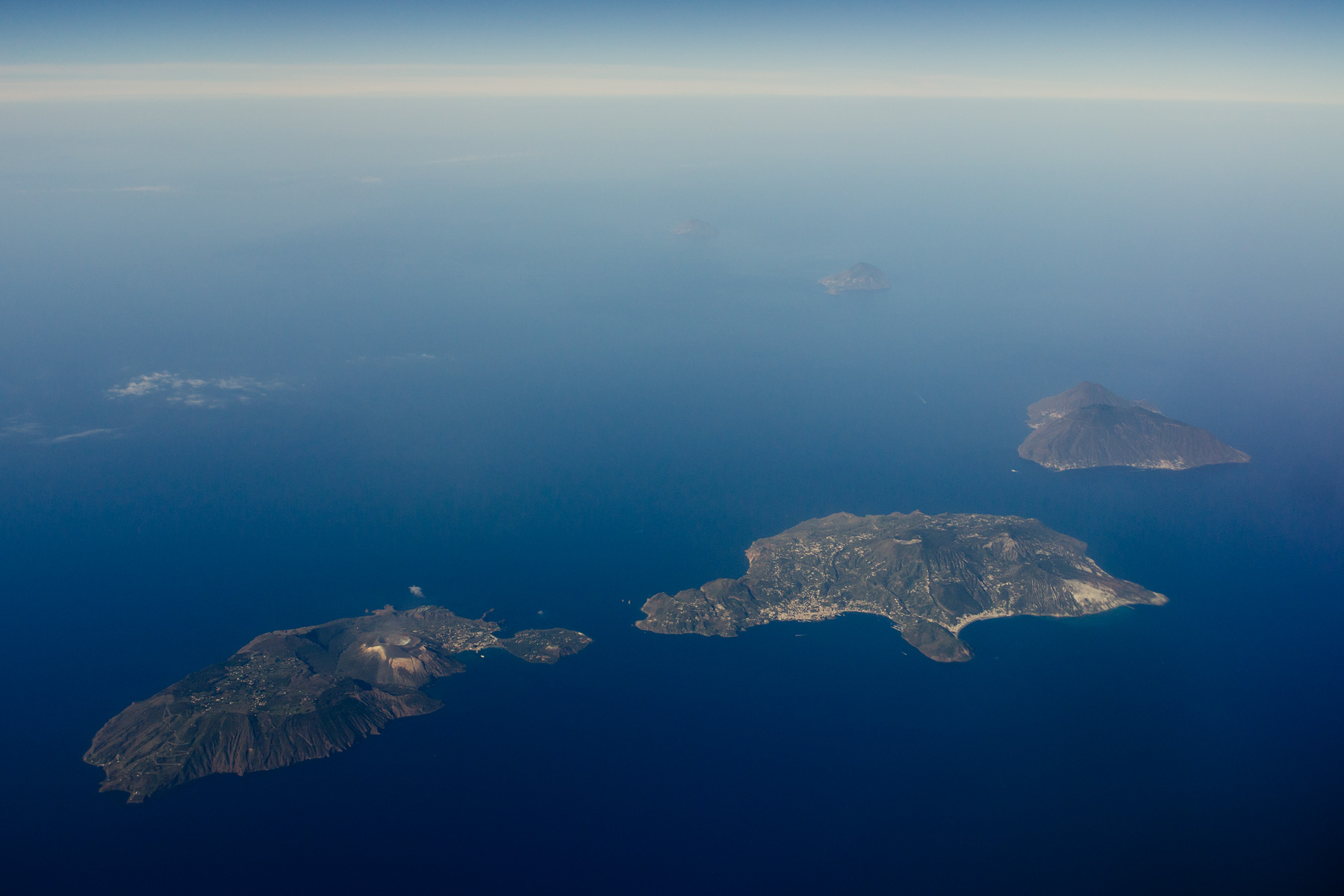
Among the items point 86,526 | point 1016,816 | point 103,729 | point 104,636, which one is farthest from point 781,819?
point 86,526

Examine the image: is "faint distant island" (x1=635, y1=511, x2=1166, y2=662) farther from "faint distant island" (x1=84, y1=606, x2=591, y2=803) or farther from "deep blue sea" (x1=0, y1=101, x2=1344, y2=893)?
"faint distant island" (x1=84, y1=606, x2=591, y2=803)

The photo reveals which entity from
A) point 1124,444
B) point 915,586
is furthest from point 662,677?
point 1124,444

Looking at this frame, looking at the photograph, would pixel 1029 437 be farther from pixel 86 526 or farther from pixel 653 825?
pixel 86 526

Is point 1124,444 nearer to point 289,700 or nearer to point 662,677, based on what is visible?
point 662,677

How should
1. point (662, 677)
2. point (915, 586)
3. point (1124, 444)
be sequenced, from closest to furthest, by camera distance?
point (662, 677) < point (915, 586) < point (1124, 444)

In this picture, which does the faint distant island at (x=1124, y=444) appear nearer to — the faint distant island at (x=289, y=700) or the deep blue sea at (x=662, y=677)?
the deep blue sea at (x=662, y=677)

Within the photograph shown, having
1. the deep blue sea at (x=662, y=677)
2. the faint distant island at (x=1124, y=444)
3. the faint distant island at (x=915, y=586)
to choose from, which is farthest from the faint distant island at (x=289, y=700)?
the faint distant island at (x=1124, y=444)

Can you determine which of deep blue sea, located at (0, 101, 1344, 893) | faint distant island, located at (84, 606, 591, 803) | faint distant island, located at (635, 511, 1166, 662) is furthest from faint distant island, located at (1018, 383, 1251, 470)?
faint distant island, located at (84, 606, 591, 803)
